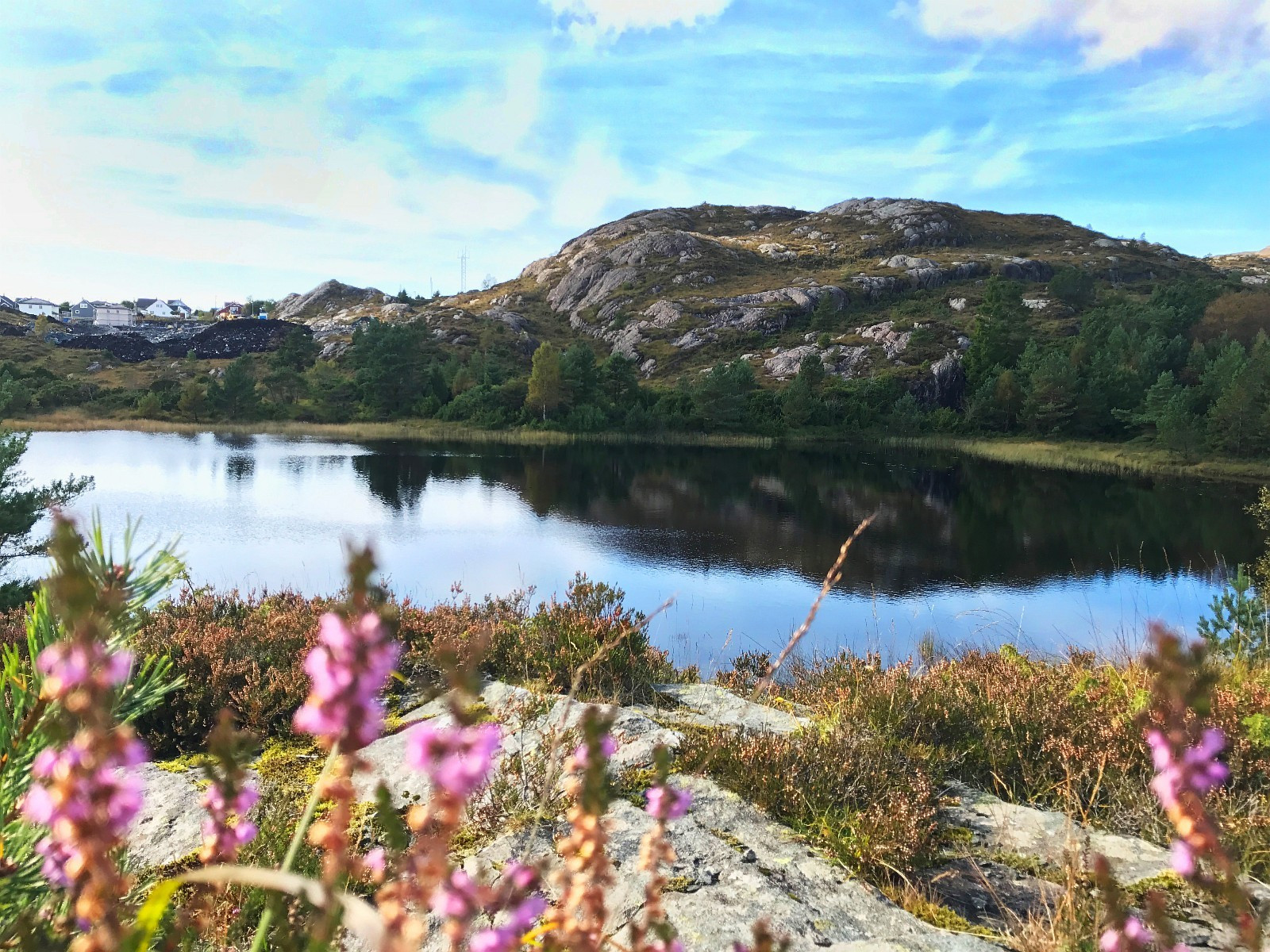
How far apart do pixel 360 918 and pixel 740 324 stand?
102875 mm

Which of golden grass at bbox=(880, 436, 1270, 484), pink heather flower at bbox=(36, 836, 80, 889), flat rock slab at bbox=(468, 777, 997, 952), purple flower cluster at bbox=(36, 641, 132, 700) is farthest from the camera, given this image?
golden grass at bbox=(880, 436, 1270, 484)

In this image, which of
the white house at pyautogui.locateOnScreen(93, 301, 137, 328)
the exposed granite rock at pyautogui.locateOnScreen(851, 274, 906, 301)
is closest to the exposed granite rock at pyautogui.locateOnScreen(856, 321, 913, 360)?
the exposed granite rock at pyautogui.locateOnScreen(851, 274, 906, 301)

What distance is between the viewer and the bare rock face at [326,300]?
15738 cm

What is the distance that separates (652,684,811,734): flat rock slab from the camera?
4.97 meters

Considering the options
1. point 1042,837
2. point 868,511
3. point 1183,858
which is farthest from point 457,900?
point 868,511

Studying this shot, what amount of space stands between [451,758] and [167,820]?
3.63m

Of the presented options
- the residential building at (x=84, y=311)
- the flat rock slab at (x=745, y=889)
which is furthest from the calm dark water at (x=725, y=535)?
the residential building at (x=84, y=311)

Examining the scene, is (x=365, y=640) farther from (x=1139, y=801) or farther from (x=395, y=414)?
(x=395, y=414)

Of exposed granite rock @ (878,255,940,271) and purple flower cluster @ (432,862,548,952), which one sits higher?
exposed granite rock @ (878,255,940,271)

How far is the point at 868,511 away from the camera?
2992cm

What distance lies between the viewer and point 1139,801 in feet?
12.6

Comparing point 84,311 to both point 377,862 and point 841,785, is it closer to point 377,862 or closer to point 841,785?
point 841,785

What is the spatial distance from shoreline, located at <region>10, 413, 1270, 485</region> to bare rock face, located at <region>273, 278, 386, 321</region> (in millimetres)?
97195

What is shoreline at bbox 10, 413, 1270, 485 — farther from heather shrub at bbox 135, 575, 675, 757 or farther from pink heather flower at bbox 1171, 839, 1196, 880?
pink heather flower at bbox 1171, 839, 1196, 880
